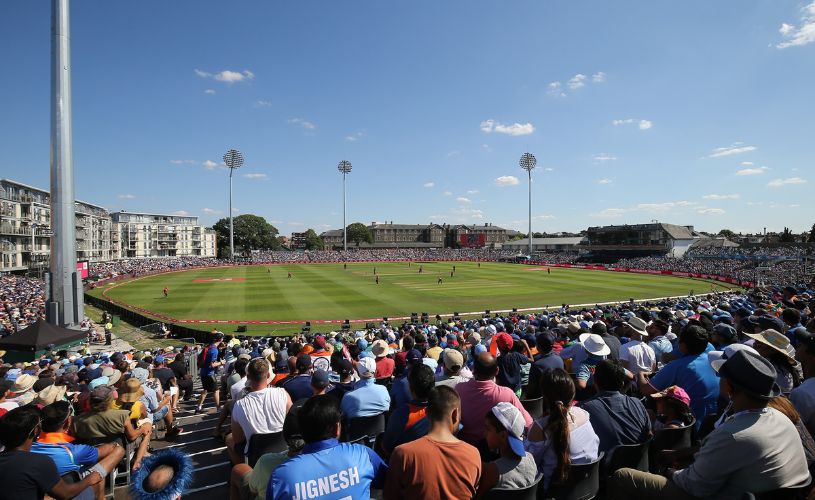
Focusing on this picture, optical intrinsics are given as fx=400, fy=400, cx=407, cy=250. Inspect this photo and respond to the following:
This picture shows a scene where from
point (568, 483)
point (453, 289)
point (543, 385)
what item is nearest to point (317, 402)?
point (543, 385)

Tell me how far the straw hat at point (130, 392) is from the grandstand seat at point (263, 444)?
297 cm

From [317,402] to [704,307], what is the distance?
20971mm

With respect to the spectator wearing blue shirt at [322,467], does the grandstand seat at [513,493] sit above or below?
below

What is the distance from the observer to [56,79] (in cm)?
1973

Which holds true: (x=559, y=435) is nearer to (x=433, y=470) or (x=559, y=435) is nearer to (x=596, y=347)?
(x=433, y=470)

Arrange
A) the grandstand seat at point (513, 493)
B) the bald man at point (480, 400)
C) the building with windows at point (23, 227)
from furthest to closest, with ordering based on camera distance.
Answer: the building with windows at point (23, 227) → the bald man at point (480, 400) → the grandstand seat at point (513, 493)

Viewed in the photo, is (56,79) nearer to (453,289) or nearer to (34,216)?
(453,289)

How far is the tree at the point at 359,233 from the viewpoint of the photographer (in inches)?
7032

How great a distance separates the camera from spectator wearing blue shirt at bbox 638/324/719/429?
5.30m

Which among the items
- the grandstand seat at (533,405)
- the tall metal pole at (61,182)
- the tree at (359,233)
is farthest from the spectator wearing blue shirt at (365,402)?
the tree at (359,233)

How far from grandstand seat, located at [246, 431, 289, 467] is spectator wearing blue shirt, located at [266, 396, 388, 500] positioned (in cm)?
227

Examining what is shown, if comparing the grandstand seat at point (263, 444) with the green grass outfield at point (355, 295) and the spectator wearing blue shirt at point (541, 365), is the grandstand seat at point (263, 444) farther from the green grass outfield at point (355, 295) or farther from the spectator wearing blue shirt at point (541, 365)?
the green grass outfield at point (355, 295)

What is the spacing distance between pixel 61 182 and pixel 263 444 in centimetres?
2280

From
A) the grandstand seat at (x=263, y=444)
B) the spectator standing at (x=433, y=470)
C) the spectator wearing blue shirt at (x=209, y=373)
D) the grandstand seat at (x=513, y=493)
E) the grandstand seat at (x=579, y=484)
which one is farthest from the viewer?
the spectator wearing blue shirt at (x=209, y=373)
